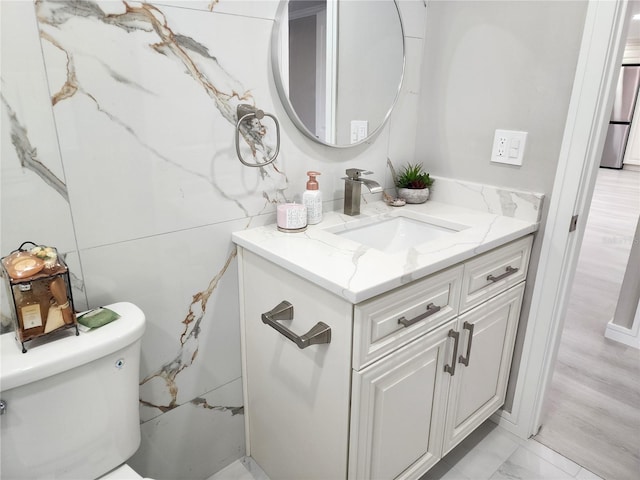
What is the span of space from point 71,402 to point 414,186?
1345 mm

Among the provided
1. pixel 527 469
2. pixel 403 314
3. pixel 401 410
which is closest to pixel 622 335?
pixel 527 469

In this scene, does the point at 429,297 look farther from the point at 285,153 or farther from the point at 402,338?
the point at 285,153

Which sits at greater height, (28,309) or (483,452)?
(28,309)

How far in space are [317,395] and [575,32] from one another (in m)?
1.34

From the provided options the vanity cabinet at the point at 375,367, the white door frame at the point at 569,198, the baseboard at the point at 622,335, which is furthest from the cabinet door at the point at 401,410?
the baseboard at the point at 622,335

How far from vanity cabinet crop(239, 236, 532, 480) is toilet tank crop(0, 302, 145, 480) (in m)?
0.38

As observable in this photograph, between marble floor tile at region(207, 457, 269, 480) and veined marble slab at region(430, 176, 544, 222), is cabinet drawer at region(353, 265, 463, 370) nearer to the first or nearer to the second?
veined marble slab at region(430, 176, 544, 222)

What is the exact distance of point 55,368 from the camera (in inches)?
34.1

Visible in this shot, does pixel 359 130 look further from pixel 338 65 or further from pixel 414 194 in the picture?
pixel 414 194

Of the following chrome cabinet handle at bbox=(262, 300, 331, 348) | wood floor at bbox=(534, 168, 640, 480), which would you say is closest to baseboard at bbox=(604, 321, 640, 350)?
wood floor at bbox=(534, 168, 640, 480)

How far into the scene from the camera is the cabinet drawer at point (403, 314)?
101 centimetres

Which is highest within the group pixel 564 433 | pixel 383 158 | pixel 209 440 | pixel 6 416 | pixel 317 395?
pixel 383 158

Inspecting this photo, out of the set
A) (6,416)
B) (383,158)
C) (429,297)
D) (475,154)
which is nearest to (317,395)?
(429,297)

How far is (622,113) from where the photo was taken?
291 inches
